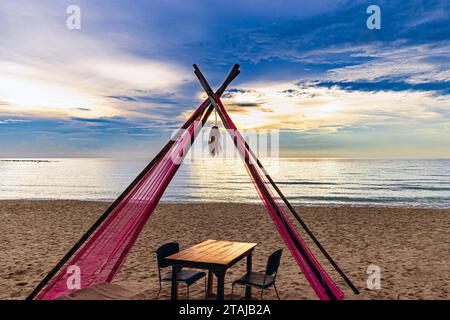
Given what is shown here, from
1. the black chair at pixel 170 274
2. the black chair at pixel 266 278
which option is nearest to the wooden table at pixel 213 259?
the black chair at pixel 170 274

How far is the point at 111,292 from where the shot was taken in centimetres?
509

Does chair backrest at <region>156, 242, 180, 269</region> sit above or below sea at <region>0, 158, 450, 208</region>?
above

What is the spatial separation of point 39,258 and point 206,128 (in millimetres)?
5903

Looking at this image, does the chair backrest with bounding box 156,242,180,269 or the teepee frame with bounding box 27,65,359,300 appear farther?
the chair backrest with bounding box 156,242,180,269

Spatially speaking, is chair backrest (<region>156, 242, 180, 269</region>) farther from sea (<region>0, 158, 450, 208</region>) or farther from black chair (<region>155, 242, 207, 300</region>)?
sea (<region>0, 158, 450, 208</region>)

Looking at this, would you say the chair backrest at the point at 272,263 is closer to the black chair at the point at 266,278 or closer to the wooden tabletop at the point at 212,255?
the black chair at the point at 266,278

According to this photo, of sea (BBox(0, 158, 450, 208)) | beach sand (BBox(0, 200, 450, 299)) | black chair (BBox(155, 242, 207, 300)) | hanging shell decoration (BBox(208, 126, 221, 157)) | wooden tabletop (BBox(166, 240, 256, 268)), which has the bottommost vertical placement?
sea (BBox(0, 158, 450, 208))

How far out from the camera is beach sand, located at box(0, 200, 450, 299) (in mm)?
6398

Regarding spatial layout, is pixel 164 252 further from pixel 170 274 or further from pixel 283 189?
pixel 283 189

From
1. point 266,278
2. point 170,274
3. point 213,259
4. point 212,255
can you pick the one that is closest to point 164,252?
point 170,274

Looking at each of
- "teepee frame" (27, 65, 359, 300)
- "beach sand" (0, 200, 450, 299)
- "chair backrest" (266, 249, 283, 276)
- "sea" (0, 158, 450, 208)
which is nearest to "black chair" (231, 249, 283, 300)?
"chair backrest" (266, 249, 283, 276)

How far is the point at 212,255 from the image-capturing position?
16.8ft

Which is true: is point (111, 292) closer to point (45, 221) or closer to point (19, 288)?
point (19, 288)
